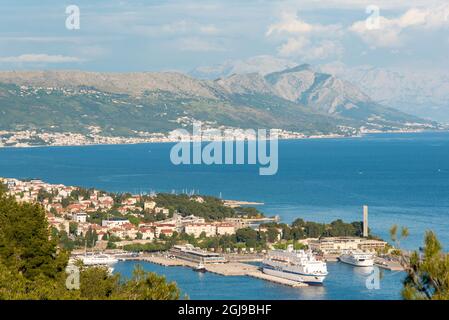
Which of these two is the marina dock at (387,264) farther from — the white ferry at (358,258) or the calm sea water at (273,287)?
the calm sea water at (273,287)

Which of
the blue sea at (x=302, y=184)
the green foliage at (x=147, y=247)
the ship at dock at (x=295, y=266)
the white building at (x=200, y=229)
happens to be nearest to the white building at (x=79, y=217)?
the white building at (x=200, y=229)

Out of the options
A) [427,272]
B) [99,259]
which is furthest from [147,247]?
[427,272]

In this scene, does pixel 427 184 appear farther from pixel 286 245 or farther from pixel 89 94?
pixel 89 94

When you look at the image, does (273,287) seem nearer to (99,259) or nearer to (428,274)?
(99,259)

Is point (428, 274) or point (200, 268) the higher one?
point (428, 274)

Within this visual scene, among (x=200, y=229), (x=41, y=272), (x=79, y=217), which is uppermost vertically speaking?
(x=41, y=272)

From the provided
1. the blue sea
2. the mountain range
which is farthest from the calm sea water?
the mountain range
